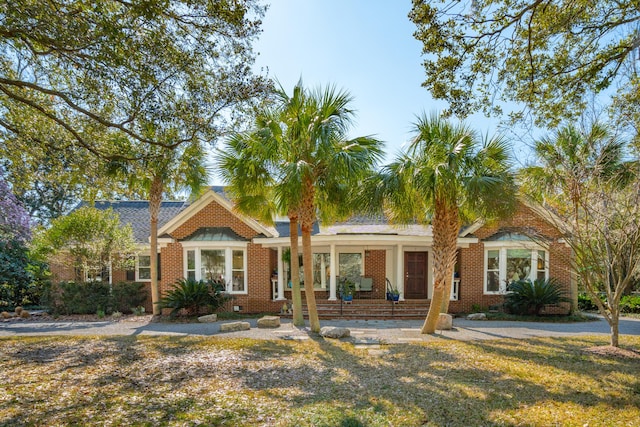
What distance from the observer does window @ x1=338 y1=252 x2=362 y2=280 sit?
1802 cm

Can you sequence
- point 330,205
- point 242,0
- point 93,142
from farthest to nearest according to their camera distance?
point 330,205 < point 93,142 < point 242,0

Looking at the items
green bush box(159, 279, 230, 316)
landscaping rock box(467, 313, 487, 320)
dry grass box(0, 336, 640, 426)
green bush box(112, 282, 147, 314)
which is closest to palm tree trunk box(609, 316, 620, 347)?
dry grass box(0, 336, 640, 426)

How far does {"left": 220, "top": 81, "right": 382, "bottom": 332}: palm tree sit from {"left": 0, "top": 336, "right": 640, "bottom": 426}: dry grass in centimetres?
346

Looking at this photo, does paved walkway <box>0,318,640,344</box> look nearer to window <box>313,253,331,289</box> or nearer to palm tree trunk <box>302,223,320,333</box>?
palm tree trunk <box>302,223,320,333</box>

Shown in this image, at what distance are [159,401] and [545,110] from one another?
30.1 ft

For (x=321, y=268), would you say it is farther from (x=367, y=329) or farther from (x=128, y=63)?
(x=128, y=63)

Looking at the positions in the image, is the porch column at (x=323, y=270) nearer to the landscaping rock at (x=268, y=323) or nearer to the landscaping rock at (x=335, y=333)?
the landscaping rock at (x=268, y=323)

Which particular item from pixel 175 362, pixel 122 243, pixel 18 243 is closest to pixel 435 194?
pixel 175 362

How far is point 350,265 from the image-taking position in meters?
18.1

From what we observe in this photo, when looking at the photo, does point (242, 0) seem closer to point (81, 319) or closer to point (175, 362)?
point (175, 362)

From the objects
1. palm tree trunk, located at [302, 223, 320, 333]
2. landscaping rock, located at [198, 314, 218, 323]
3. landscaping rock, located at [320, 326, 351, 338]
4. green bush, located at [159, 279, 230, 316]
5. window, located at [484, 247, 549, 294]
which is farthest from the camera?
window, located at [484, 247, 549, 294]

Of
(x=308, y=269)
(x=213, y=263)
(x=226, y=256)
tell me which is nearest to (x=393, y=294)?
(x=308, y=269)

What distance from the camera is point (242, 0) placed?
6.78 m

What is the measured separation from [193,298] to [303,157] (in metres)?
7.00
